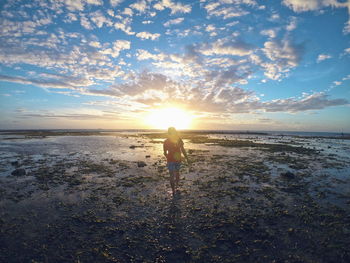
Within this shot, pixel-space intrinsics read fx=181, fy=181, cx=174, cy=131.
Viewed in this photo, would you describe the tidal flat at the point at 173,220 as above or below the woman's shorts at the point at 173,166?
below

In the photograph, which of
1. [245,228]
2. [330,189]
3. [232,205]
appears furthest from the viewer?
[330,189]

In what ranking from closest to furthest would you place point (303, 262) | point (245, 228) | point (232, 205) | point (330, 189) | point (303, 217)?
point (303, 262) → point (245, 228) → point (303, 217) → point (232, 205) → point (330, 189)

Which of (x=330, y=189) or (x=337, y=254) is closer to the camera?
(x=337, y=254)

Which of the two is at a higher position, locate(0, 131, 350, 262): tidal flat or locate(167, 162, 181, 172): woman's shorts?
locate(167, 162, 181, 172): woman's shorts

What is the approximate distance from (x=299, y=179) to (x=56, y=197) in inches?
710

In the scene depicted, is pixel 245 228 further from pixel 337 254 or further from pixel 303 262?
pixel 337 254

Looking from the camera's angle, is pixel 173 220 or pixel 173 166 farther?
pixel 173 166

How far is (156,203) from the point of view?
10055 millimetres

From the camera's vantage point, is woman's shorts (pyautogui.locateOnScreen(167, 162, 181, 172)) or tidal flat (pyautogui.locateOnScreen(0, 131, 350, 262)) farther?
woman's shorts (pyautogui.locateOnScreen(167, 162, 181, 172))

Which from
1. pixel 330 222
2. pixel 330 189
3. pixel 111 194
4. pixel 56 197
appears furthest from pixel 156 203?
pixel 330 189

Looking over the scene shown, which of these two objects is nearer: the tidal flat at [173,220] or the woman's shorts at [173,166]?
the tidal flat at [173,220]

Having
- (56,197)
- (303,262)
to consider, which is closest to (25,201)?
(56,197)

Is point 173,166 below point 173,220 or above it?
above

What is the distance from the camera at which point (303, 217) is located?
8.56 m
